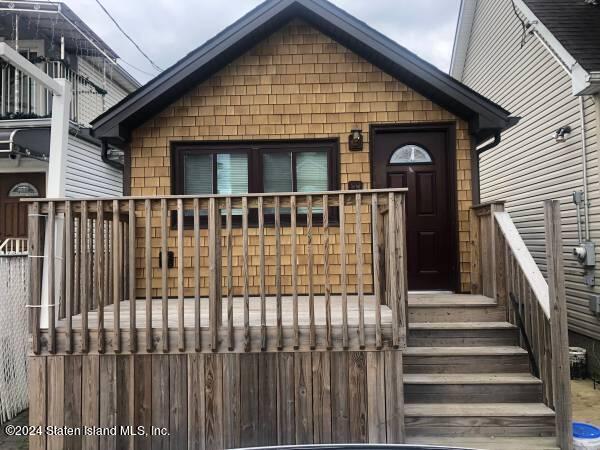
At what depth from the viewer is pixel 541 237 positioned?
8.10 m

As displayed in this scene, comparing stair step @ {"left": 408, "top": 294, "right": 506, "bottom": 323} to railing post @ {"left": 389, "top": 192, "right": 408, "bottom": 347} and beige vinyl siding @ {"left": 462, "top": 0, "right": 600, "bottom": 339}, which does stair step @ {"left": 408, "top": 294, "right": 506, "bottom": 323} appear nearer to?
railing post @ {"left": 389, "top": 192, "right": 408, "bottom": 347}

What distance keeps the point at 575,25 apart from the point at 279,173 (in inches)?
222

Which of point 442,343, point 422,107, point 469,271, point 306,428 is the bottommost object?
point 306,428

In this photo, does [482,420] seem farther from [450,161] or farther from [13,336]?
[13,336]

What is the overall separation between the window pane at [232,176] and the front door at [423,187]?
1699mm

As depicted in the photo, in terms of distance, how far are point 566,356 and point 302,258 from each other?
10.2ft

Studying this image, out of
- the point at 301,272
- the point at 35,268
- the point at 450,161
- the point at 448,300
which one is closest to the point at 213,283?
the point at 35,268

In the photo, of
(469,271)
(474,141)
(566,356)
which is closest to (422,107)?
(474,141)

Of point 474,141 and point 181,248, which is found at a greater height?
point 474,141

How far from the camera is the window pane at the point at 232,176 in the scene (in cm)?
589

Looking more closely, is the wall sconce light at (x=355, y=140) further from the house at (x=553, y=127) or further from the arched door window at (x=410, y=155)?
the house at (x=553, y=127)

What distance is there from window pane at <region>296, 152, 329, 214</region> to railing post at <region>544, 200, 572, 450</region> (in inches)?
111

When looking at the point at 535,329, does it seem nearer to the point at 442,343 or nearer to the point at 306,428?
the point at 442,343

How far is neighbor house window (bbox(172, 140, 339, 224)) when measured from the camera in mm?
5867
